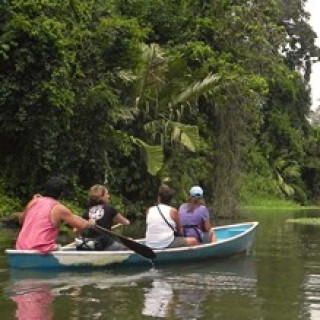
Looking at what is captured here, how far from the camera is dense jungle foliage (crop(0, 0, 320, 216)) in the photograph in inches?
660

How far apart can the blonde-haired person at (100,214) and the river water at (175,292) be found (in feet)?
1.83

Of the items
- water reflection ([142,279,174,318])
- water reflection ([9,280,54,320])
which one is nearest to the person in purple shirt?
water reflection ([142,279,174,318])

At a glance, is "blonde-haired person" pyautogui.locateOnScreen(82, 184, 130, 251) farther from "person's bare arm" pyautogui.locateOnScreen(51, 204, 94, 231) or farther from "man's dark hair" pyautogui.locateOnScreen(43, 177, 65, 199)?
"man's dark hair" pyautogui.locateOnScreen(43, 177, 65, 199)

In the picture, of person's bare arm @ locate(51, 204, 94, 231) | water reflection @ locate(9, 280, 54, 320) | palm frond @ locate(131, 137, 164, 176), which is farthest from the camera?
palm frond @ locate(131, 137, 164, 176)

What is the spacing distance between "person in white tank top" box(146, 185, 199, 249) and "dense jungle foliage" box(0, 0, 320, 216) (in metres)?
6.49

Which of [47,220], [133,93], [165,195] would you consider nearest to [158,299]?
[47,220]

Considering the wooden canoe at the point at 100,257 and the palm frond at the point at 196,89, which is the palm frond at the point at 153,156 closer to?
the palm frond at the point at 196,89

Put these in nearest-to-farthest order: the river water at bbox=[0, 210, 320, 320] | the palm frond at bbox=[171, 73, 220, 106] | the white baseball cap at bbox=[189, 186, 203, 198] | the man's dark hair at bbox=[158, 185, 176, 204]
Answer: the river water at bbox=[0, 210, 320, 320] → the man's dark hair at bbox=[158, 185, 176, 204] → the white baseball cap at bbox=[189, 186, 203, 198] → the palm frond at bbox=[171, 73, 220, 106]

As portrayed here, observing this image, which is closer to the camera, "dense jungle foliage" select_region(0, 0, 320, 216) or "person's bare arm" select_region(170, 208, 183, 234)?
"person's bare arm" select_region(170, 208, 183, 234)

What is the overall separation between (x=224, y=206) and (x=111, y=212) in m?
14.0

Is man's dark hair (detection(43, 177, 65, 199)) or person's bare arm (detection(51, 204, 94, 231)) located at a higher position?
man's dark hair (detection(43, 177, 65, 199))

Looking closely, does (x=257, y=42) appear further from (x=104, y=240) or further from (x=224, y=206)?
(x=104, y=240)

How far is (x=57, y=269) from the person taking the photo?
9.52 meters

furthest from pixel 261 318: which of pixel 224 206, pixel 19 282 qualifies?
pixel 224 206
